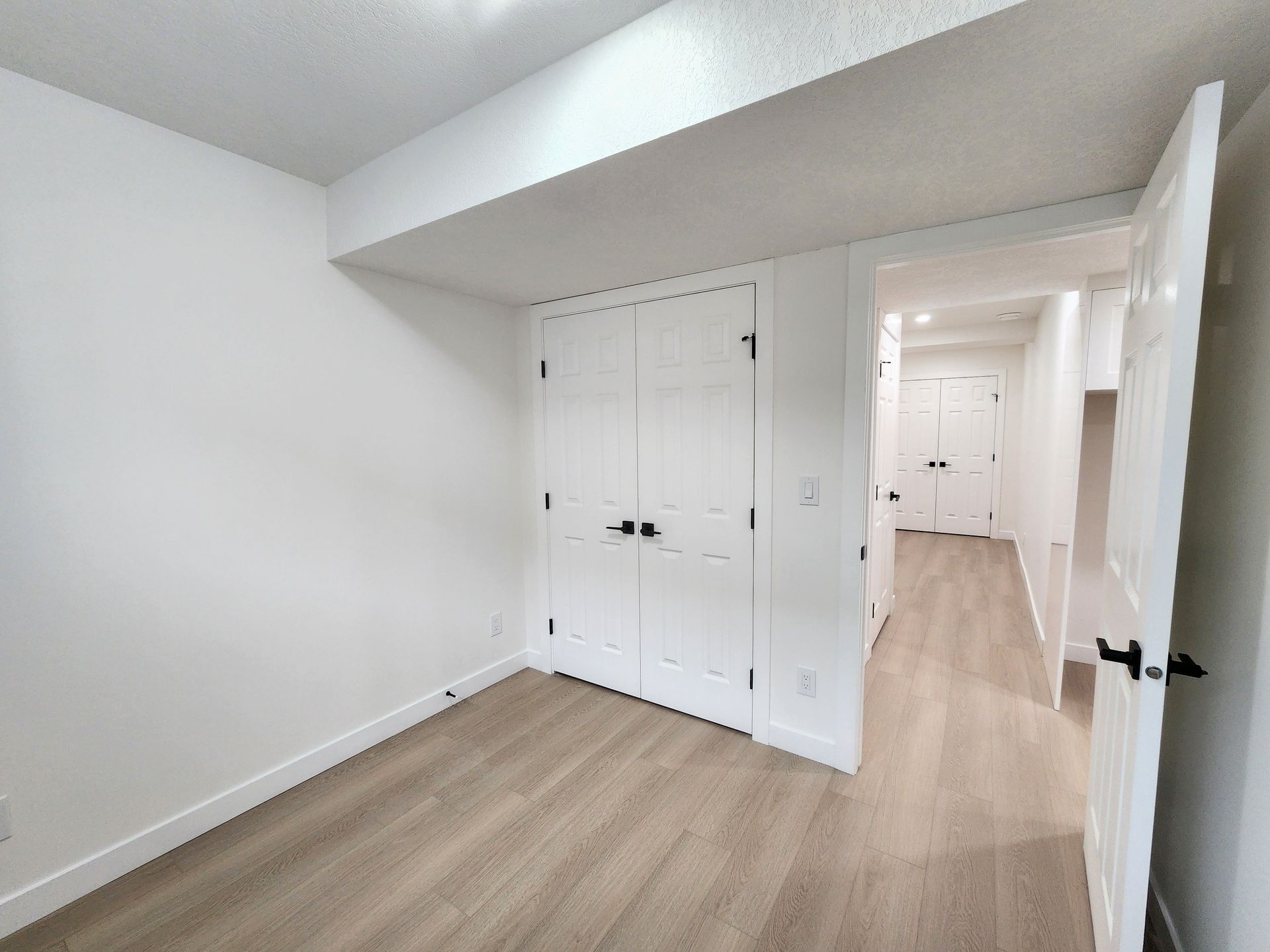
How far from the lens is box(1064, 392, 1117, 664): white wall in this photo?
3.04 meters

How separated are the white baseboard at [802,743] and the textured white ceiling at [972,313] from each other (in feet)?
9.43

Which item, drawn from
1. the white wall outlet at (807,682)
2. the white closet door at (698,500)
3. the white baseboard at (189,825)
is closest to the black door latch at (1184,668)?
the white wall outlet at (807,682)

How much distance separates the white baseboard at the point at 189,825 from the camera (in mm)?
1495

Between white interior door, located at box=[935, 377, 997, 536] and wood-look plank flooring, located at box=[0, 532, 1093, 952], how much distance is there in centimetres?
429

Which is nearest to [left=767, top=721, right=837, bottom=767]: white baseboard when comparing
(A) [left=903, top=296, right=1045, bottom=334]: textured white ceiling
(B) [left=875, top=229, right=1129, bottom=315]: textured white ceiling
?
(B) [left=875, top=229, right=1129, bottom=315]: textured white ceiling

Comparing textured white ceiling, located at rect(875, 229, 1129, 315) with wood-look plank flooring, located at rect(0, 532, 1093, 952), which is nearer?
wood-look plank flooring, located at rect(0, 532, 1093, 952)

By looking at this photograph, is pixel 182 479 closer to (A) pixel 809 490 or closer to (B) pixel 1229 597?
(A) pixel 809 490

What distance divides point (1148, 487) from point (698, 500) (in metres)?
1.57

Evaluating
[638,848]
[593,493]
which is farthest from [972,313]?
[638,848]

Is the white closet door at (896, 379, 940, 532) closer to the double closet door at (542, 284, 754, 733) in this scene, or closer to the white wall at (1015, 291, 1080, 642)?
the white wall at (1015, 291, 1080, 642)

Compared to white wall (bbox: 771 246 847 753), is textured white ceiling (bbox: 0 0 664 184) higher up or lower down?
higher up

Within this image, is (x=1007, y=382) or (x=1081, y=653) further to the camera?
(x=1007, y=382)

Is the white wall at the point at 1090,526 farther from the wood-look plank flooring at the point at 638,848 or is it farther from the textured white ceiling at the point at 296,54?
the textured white ceiling at the point at 296,54

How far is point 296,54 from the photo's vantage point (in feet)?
4.35
